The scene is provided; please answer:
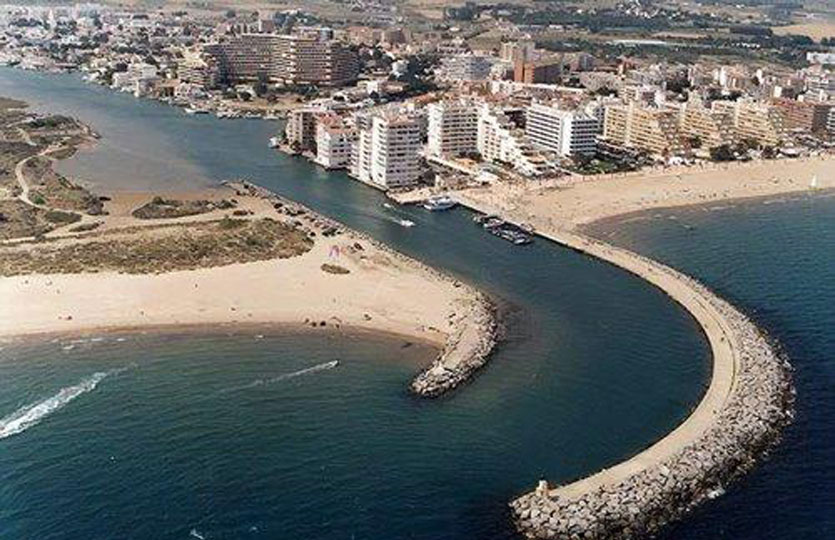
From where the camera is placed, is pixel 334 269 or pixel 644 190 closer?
pixel 334 269

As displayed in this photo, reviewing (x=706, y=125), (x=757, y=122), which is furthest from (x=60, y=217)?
(x=757, y=122)

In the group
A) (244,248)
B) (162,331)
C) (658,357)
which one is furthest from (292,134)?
(658,357)

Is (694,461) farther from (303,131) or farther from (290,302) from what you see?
(303,131)

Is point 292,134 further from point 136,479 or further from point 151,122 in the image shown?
point 136,479

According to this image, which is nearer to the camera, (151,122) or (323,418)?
(323,418)

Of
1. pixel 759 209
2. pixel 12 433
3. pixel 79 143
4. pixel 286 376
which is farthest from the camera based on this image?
pixel 79 143

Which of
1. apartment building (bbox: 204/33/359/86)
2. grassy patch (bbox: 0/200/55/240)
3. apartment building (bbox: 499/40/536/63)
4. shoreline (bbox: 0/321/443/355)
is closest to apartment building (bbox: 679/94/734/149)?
apartment building (bbox: 499/40/536/63)
